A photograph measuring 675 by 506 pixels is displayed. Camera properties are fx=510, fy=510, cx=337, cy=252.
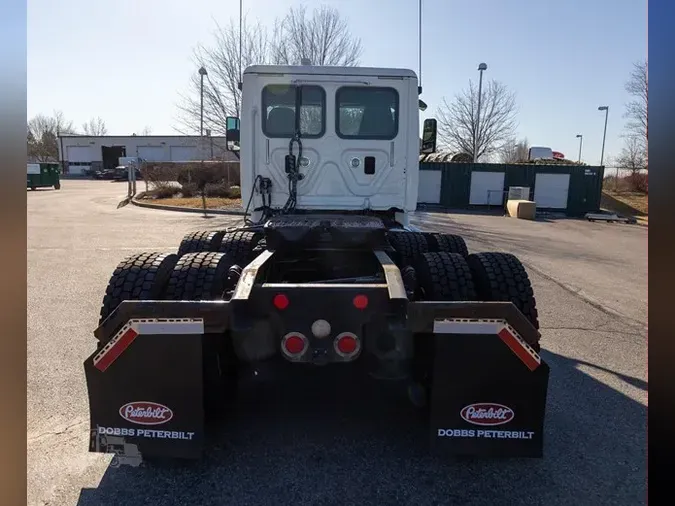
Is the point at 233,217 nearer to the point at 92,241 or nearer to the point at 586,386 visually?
the point at 92,241

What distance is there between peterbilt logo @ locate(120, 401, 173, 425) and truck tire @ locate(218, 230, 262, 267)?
76.6 inches

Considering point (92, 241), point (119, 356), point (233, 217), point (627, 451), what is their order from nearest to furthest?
point (119, 356) < point (627, 451) < point (92, 241) < point (233, 217)

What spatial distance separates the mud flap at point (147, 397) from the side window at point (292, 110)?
367cm

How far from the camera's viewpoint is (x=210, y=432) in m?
3.05

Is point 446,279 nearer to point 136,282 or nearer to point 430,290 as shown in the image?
point 430,290

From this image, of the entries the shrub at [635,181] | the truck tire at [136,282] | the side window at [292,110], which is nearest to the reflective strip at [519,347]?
the truck tire at [136,282]

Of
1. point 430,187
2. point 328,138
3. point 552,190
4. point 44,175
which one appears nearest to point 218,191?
point 430,187

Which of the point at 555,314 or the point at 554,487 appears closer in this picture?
the point at 554,487

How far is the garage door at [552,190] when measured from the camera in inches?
1030

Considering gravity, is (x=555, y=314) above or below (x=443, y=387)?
below

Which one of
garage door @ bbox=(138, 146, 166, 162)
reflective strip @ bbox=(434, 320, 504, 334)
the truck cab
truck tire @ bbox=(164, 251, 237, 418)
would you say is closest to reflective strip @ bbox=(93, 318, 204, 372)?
truck tire @ bbox=(164, 251, 237, 418)

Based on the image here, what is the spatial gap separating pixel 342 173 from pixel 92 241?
9.25m
